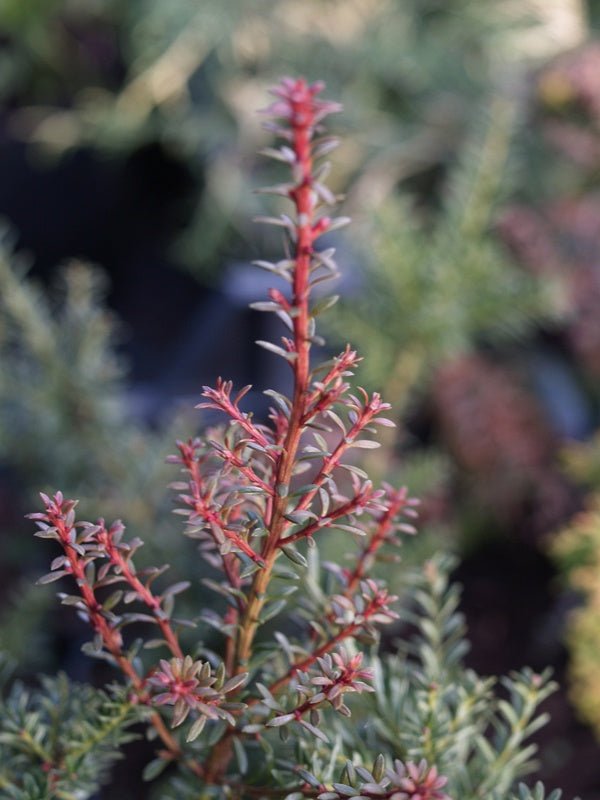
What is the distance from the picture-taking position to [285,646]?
A: 0.44 metres

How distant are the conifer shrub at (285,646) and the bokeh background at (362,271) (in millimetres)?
342

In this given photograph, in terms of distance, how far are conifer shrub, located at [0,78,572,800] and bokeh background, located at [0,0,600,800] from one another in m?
0.34

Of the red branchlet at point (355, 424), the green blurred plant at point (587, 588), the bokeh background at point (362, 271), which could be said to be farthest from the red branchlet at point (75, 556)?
the green blurred plant at point (587, 588)

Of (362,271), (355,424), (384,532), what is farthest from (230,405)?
(362,271)

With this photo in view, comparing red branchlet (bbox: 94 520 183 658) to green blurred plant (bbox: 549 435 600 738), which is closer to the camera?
red branchlet (bbox: 94 520 183 658)

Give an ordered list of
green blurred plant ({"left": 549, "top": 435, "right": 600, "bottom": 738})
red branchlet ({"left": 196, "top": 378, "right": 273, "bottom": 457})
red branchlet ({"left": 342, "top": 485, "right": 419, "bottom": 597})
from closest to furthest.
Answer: red branchlet ({"left": 196, "top": 378, "right": 273, "bottom": 457})
red branchlet ({"left": 342, "top": 485, "right": 419, "bottom": 597})
green blurred plant ({"left": 549, "top": 435, "right": 600, "bottom": 738})

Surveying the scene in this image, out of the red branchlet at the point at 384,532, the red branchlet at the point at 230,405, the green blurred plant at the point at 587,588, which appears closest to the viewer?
the red branchlet at the point at 230,405

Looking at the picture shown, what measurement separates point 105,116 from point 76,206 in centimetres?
36

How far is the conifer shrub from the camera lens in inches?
14.6

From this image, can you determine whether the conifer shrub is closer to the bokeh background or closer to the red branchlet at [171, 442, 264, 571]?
the red branchlet at [171, 442, 264, 571]

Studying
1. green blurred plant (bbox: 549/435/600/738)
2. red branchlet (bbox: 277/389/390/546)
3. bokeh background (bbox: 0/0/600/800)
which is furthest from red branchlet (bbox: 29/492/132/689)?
green blurred plant (bbox: 549/435/600/738)

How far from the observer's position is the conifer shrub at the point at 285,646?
371 millimetres

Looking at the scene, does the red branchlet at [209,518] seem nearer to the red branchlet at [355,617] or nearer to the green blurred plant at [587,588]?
the red branchlet at [355,617]

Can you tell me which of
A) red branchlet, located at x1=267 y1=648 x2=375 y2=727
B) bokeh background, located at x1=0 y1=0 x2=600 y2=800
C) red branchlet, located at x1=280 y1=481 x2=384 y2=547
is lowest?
red branchlet, located at x1=267 y1=648 x2=375 y2=727
